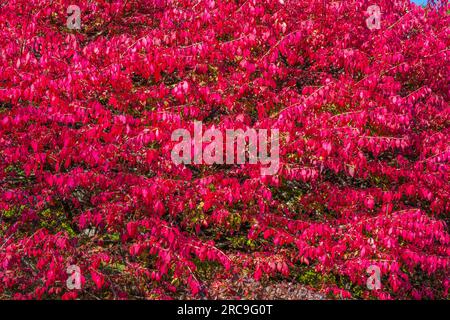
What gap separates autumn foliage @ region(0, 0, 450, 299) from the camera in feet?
15.0

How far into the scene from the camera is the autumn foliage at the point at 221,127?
457 cm

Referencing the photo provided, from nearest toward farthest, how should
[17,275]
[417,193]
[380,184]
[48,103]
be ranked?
1. [17,275]
2. [48,103]
3. [417,193]
4. [380,184]

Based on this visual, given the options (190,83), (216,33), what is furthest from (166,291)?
(216,33)

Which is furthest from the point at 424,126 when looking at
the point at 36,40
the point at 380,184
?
the point at 36,40

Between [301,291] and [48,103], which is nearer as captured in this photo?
[48,103]

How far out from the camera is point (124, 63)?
4.72m

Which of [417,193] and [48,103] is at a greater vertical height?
[48,103]

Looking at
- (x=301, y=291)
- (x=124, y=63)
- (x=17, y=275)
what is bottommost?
(x=301, y=291)

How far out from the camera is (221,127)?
4.68 metres

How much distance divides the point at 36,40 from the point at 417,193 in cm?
416

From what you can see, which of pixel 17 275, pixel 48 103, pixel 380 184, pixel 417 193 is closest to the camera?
pixel 17 275

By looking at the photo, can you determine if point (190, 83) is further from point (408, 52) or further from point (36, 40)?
point (408, 52)

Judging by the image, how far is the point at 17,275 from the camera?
4.30 meters

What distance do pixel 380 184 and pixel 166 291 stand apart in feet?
8.79
